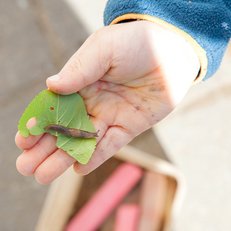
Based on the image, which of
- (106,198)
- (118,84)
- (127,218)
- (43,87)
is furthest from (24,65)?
(118,84)

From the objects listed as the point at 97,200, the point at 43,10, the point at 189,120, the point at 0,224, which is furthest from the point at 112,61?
the point at 43,10

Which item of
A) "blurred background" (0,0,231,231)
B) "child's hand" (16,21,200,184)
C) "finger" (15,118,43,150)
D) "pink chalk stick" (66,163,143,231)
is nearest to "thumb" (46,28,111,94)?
"child's hand" (16,21,200,184)

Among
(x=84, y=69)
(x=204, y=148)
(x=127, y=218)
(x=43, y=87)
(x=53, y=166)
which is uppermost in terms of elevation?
(x=84, y=69)

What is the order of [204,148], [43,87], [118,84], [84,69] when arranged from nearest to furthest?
[84,69], [118,84], [204,148], [43,87]

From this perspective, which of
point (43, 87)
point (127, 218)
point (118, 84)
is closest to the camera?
point (118, 84)

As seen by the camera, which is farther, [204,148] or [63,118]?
[204,148]

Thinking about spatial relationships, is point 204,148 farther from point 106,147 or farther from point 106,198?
point 106,147
